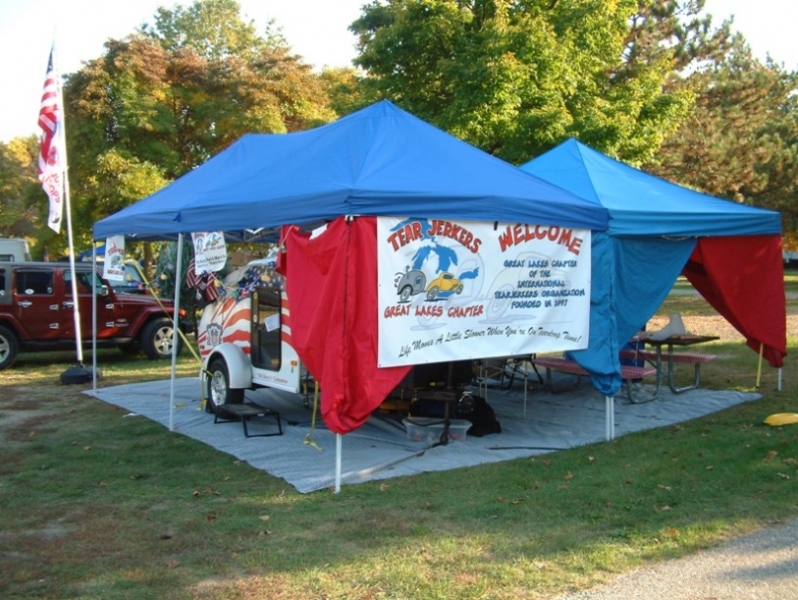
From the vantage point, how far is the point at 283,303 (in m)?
8.28

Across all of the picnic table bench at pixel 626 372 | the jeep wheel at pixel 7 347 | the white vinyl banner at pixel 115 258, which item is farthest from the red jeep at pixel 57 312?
the picnic table bench at pixel 626 372

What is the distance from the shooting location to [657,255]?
27.5 ft

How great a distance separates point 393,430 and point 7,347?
826 centimetres

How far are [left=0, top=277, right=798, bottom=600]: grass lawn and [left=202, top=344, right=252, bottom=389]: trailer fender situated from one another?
90cm

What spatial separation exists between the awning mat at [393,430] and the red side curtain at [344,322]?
2.32 feet

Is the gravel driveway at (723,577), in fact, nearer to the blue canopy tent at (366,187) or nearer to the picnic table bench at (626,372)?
the blue canopy tent at (366,187)

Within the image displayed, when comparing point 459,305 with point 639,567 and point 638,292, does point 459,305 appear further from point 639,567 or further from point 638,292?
point 639,567

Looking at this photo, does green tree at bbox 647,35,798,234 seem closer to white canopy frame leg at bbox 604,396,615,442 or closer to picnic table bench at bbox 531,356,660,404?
picnic table bench at bbox 531,356,660,404

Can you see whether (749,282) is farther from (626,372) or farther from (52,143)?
(52,143)

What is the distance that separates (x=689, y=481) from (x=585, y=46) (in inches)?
546

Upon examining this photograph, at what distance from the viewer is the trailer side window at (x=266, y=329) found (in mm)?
8414

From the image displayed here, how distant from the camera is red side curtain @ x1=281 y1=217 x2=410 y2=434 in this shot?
6180mm

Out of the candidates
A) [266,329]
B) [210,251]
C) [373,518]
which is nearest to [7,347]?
[266,329]

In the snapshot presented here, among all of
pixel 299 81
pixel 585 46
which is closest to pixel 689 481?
pixel 585 46
